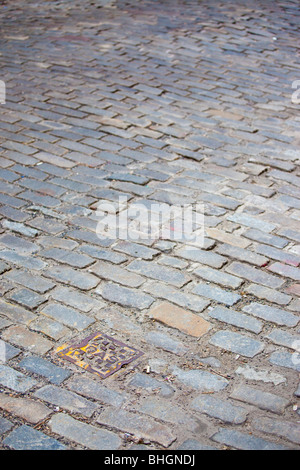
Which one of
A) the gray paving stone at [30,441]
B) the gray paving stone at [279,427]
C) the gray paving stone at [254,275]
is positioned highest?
the gray paving stone at [30,441]

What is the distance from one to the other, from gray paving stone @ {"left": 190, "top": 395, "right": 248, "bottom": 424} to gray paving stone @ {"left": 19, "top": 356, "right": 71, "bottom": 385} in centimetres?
60

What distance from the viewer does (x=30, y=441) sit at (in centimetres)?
233

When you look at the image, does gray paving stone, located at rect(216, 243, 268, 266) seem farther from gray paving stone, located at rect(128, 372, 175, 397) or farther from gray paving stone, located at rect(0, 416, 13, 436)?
gray paving stone, located at rect(0, 416, 13, 436)

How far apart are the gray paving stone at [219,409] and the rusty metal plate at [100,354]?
397 millimetres

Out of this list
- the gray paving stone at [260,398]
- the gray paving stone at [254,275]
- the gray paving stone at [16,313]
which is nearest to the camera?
the gray paving stone at [260,398]

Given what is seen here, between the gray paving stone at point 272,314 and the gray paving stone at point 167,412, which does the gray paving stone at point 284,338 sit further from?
the gray paving stone at point 167,412

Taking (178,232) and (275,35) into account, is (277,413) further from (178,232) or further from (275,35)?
(275,35)

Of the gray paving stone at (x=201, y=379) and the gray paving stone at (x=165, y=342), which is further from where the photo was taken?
the gray paving stone at (x=165, y=342)

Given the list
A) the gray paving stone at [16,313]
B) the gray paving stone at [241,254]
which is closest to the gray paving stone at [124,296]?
the gray paving stone at [16,313]

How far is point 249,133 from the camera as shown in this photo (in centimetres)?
524

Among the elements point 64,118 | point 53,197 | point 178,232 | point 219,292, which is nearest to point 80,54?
point 64,118

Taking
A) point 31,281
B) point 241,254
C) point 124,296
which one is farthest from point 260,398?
point 31,281

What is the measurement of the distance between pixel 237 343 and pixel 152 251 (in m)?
0.92

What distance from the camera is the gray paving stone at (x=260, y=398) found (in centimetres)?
254
